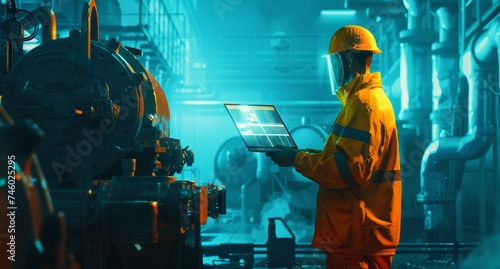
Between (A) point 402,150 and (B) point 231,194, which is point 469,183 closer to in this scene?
(A) point 402,150

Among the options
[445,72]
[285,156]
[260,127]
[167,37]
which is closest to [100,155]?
[260,127]

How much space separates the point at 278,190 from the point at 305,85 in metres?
5.38

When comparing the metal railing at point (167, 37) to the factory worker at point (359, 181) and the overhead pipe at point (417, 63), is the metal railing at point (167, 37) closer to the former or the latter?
the overhead pipe at point (417, 63)

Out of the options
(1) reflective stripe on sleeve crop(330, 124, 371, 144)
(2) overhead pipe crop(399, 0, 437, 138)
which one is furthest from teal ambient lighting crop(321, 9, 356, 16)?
(1) reflective stripe on sleeve crop(330, 124, 371, 144)

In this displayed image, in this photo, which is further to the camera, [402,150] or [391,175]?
[402,150]

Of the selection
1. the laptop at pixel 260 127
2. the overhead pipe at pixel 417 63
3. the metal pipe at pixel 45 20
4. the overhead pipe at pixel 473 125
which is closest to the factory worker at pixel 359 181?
the laptop at pixel 260 127

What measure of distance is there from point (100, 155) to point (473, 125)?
6.39m

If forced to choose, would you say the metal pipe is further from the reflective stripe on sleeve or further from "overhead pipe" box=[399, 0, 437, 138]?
"overhead pipe" box=[399, 0, 437, 138]

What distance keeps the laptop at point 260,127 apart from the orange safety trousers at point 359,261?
682 mm

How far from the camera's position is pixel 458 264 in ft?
23.2

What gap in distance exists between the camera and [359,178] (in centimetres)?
285

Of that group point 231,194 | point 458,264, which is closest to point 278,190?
point 231,194

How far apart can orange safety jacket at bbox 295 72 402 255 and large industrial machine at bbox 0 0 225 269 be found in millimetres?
637

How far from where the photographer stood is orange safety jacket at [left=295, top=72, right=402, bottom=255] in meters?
2.85
